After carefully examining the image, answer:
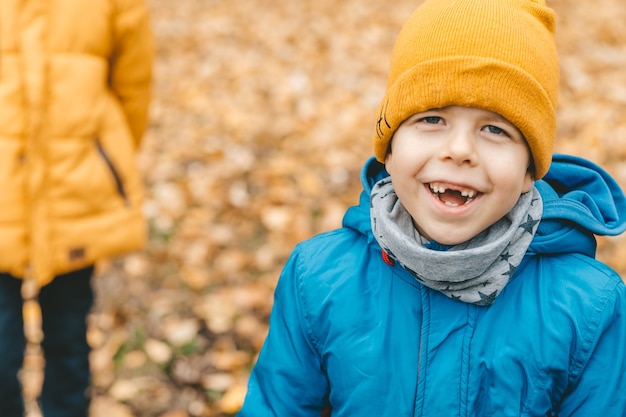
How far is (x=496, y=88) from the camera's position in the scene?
4.78 feet

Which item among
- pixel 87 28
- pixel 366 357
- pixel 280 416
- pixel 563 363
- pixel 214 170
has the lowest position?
pixel 214 170

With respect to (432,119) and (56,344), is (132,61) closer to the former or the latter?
(56,344)

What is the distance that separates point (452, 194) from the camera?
5.06 ft

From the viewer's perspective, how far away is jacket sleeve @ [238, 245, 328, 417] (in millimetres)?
1726

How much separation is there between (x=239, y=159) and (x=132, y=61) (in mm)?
2407

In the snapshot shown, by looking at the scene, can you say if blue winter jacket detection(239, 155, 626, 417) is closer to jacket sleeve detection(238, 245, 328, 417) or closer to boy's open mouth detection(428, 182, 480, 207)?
jacket sleeve detection(238, 245, 328, 417)

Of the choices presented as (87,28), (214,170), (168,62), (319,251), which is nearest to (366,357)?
(319,251)

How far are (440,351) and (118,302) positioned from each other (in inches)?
105

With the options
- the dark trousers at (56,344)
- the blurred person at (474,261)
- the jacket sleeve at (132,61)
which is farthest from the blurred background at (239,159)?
the blurred person at (474,261)

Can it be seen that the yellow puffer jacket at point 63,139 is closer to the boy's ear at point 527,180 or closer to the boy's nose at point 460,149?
the boy's nose at point 460,149

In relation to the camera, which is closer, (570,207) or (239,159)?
(570,207)

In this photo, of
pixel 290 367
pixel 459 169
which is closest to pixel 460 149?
pixel 459 169

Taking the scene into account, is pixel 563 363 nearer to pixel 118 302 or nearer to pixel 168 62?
pixel 118 302

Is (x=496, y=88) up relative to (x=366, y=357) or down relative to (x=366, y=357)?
up
